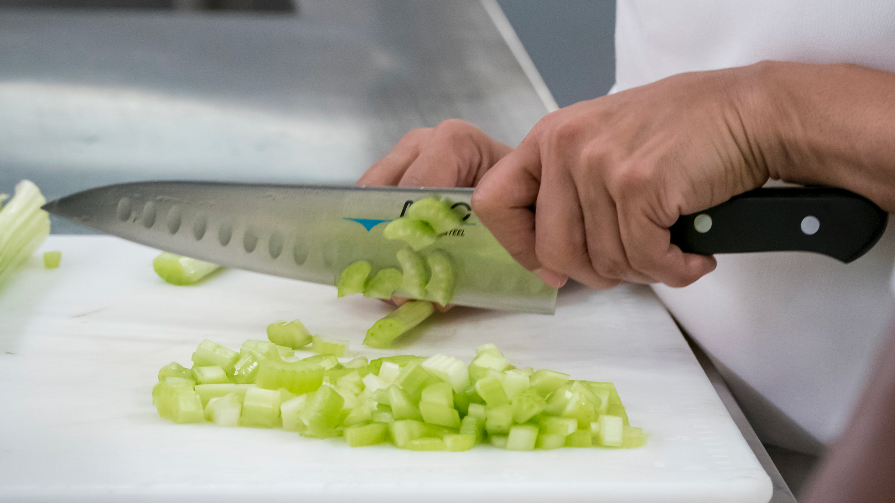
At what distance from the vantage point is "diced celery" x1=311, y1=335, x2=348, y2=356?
90 cm

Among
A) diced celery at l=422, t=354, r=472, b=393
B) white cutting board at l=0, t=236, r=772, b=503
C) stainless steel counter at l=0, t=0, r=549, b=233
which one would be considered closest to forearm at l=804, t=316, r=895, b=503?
white cutting board at l=0, t=236, r=772, b=503

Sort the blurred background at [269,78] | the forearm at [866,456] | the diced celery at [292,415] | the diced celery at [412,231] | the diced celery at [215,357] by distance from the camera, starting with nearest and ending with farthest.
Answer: the forearm at [866,456] < the diced celery at [292,415] < the diced celery at [215,357] < the diced celery at [412,231] < the blurred background at [269,78]

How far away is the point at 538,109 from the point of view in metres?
2.00

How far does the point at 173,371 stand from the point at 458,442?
377mm

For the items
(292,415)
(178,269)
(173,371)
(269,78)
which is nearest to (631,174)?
(292,415)

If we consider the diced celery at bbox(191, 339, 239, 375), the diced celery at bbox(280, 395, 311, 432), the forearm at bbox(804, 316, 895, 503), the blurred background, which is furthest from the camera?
the blurred background

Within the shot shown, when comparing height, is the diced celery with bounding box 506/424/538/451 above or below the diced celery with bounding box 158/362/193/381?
below

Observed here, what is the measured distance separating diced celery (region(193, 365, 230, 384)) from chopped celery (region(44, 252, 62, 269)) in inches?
23.0

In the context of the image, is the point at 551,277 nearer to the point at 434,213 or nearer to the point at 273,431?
the point at 434,213

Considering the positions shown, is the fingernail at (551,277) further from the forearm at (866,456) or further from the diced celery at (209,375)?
the forearm at (866,456)

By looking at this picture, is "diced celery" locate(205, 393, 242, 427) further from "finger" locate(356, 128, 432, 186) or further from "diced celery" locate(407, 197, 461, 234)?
"finger" locate(356, 128, 432, 186)

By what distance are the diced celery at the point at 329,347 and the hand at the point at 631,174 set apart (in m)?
0.28

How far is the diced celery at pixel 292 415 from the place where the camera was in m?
0.71

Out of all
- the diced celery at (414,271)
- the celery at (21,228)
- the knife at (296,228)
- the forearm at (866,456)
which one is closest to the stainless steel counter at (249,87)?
the celery at (21,228)
